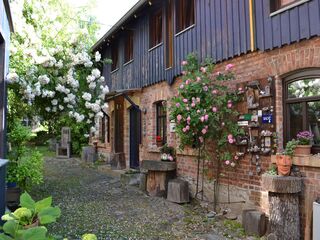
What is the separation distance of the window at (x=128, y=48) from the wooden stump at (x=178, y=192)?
6.15m

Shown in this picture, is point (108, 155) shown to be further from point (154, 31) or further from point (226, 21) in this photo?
point (226, 21)

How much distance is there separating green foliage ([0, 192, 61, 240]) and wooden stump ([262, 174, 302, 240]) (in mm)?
3732

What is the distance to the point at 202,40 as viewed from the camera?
7926mm

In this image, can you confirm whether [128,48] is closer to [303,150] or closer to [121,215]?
[121,215]

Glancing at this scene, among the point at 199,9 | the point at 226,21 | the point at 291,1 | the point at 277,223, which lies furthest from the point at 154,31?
the point at 277,223

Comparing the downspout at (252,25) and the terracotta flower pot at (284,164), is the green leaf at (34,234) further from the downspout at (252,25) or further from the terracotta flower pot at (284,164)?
the downspout at (252,25)

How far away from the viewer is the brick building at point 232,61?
17.6 ft

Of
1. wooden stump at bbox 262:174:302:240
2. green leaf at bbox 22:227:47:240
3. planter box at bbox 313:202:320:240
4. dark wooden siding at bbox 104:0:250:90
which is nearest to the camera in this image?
green leaf at bbox 22:227:47:240

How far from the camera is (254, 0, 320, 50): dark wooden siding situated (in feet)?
17.0

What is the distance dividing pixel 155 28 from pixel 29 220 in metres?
9.18

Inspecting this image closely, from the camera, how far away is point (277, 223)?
5203 millimetres

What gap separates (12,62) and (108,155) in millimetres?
8878

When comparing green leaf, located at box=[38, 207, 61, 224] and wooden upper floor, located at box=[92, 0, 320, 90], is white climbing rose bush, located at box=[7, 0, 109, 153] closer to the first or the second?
wooden upper floor, located at box=[92, 0, 320, 90]

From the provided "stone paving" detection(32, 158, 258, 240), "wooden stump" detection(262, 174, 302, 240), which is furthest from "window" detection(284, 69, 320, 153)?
"stone paving" detection(32, 158, 258, 240)
